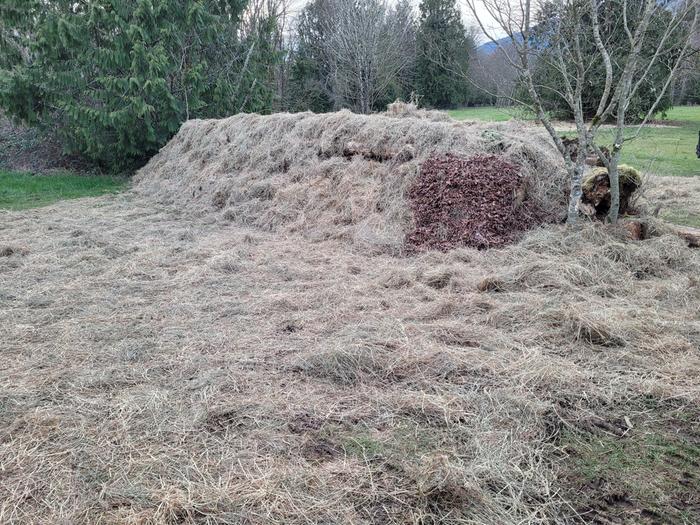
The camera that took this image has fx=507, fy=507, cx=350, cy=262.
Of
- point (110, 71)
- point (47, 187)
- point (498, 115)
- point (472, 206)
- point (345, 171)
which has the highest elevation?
point (110, 71)

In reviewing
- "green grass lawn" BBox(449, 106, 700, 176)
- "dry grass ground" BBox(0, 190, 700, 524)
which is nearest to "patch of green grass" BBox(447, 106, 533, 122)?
"green grass lawn" BBox(449, 106, 700, 176)

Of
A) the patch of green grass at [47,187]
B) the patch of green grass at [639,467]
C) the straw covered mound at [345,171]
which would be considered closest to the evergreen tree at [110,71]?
the patch of green grass at [47,187]

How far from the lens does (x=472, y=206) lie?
5.77m

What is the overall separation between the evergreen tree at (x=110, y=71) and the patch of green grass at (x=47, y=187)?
2.99ft

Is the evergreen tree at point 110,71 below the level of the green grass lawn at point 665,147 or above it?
above

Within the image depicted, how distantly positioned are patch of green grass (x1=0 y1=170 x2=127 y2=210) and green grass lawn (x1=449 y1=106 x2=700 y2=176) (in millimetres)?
8318

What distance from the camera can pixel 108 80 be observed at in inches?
460

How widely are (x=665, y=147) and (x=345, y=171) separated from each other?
37.2 ft

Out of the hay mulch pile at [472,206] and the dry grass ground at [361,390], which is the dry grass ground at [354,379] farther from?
the hay mulch pile at [472,206]

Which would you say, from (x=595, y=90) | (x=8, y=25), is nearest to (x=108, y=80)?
(x=8, y=25)

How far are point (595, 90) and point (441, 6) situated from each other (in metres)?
19.6

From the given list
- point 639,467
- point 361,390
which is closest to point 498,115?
point 361,390

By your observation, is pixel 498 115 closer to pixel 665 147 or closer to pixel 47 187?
pixel 665 147

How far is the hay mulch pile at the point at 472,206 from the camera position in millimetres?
5590
